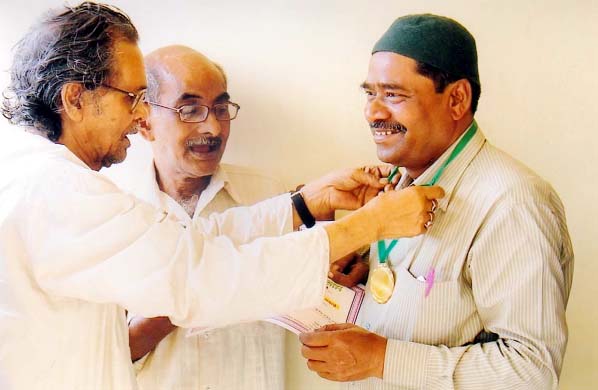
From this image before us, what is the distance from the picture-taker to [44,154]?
1301mm

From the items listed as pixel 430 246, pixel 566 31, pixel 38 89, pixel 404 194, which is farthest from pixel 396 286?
pixel 38 89

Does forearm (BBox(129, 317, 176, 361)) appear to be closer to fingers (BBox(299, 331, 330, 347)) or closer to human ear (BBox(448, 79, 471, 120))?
fingers (BBox(299, 331, 330, 347))

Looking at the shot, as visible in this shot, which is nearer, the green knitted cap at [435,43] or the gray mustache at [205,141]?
the green knitted cap at [435,43]

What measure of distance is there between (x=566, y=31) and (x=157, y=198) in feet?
3.86

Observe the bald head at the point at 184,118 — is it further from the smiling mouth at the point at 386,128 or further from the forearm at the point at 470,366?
the forearm at the point at 470,366

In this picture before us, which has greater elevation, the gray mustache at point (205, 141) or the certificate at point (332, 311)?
the gray mustache at point (205, 141)

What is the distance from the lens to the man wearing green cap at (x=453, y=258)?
4.26ft

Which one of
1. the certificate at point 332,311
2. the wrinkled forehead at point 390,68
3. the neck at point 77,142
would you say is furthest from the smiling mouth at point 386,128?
the neck at point 77,142

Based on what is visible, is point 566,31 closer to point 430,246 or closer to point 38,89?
point 430,246

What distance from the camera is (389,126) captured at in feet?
4.89

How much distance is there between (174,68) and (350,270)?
0.74 meters

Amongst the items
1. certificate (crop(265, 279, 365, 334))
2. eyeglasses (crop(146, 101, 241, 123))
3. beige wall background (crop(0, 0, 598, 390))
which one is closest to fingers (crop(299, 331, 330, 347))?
certificate (crop(265, 279, 365, 334))

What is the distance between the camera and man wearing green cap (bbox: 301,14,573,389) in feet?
4.26

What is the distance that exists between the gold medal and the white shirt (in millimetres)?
290
